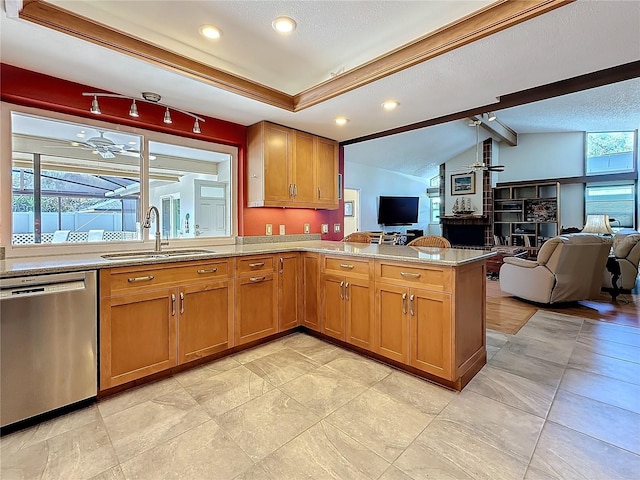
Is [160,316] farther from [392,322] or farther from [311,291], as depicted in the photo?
[392,322]

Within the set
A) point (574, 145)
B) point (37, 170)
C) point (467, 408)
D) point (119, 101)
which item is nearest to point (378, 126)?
point (119, 101)

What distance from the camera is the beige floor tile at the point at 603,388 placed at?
204cm

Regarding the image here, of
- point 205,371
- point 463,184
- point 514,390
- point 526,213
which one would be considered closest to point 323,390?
point 205,371

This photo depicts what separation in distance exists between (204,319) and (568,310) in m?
4.59

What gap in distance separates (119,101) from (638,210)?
10.3 metres

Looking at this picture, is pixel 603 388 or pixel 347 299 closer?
pixel 603 388

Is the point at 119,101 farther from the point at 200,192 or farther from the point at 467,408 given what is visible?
the point at 467,408

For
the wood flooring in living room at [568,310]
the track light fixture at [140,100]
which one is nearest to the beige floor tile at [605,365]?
the wood flooring in living room at [568,310]

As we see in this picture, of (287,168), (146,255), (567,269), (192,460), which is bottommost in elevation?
(192,460)

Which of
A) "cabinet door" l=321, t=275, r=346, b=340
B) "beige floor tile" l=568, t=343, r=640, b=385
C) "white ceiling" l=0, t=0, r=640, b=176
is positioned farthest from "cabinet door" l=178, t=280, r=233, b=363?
"beige floor tile" l=568, t=343, r=640, b=385

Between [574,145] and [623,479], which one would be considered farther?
[574,145]

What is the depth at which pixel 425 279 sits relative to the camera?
7.41ft

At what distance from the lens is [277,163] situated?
3.44m

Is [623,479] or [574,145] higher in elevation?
[574,145]
